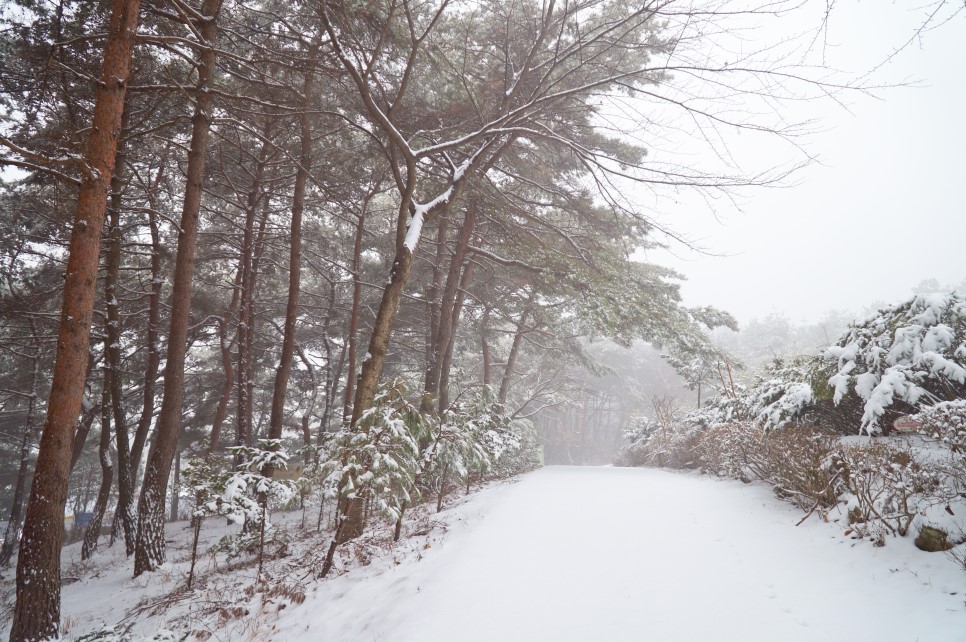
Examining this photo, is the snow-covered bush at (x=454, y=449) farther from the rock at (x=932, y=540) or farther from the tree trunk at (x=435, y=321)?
the rock at (x=932, y=540)

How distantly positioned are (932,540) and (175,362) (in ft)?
28.2

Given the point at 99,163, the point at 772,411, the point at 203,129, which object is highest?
the point at 203,129

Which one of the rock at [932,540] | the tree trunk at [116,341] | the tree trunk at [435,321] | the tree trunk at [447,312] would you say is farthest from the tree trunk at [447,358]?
the rock at [932,540]

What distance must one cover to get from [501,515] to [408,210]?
4504mm

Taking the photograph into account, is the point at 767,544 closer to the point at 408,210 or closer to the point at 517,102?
the point at 408,210

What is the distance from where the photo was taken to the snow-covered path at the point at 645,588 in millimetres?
2607

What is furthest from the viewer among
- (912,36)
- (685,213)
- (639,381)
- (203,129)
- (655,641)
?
(639,381)

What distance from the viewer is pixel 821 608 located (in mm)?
2807

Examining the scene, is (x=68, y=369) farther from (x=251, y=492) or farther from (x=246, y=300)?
(x=246, y=300)

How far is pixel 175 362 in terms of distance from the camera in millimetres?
6152

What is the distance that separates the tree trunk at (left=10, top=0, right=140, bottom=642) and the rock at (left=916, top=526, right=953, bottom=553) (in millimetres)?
7194

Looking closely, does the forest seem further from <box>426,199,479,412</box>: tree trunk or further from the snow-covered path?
the snow-covered path

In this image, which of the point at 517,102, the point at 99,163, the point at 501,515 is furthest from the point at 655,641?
the point at 517,102

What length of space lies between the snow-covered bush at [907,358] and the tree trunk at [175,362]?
8.61 meters
